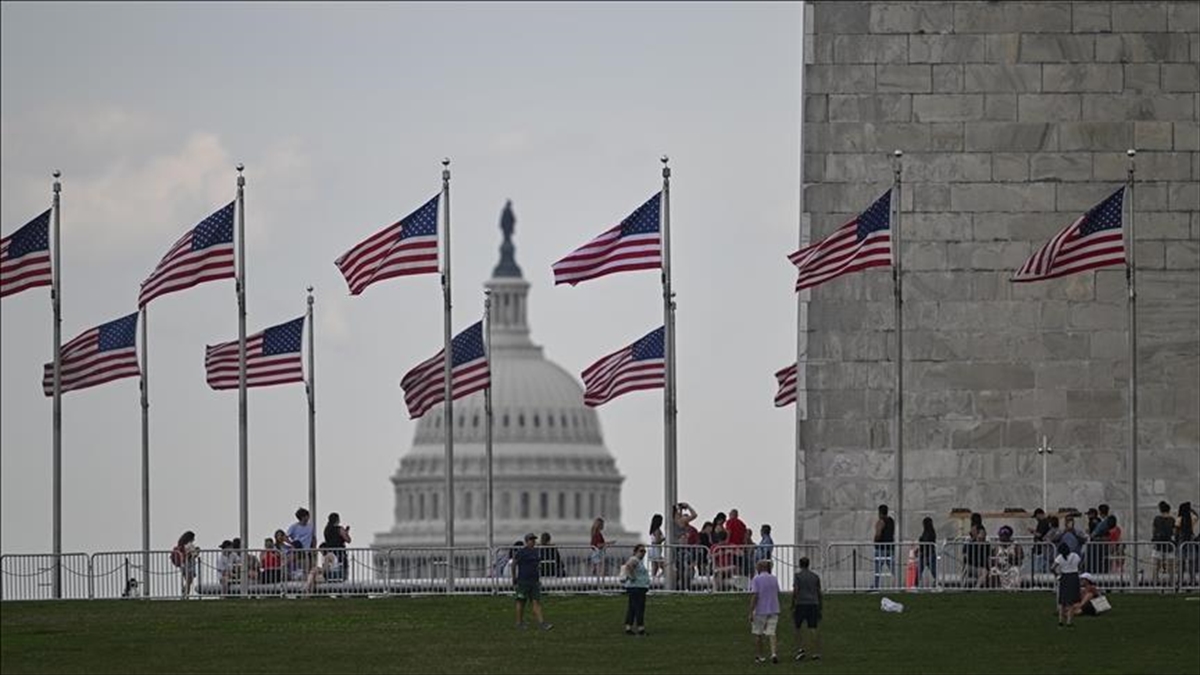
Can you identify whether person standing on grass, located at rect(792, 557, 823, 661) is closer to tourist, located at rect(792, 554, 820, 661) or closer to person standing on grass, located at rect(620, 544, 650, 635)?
tourist, located at rect(792, 554, 820, 661)

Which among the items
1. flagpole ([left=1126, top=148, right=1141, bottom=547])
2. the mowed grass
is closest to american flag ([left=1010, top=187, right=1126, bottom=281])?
flagpole ([left=1126, top=148, right=1141, bottom=547])

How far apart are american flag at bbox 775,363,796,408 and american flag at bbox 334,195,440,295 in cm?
1105

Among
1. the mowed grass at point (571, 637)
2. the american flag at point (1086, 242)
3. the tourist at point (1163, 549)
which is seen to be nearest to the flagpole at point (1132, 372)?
the tourist at point (1163, 549)

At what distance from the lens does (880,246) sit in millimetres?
74812

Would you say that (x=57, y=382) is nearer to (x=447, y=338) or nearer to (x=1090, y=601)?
(x=447, y=338)

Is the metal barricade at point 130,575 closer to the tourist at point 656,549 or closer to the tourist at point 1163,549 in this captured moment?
the tourist at point 656,549

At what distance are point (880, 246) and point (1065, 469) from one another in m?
9.88

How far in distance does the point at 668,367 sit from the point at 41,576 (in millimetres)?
11574

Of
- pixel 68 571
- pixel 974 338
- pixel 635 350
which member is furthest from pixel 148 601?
pixel 974 338

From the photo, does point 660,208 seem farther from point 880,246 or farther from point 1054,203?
point 1054,203

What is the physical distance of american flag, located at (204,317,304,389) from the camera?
83750 mm

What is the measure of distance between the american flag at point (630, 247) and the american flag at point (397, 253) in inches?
121

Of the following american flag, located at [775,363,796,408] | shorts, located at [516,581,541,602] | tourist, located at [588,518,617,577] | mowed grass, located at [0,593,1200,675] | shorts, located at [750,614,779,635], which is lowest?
mowed grass, located at [0,593,1200,675]

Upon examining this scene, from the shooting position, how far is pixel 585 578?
74812mm
